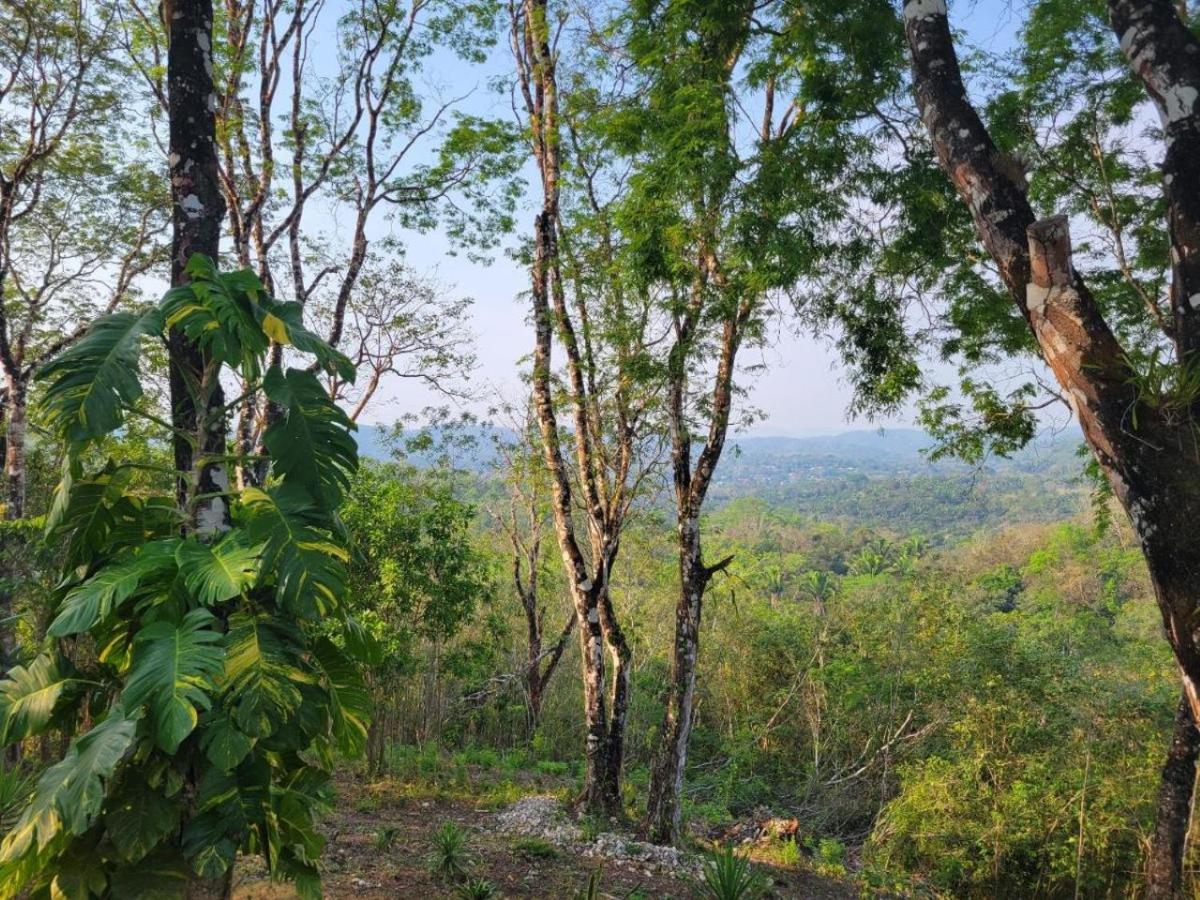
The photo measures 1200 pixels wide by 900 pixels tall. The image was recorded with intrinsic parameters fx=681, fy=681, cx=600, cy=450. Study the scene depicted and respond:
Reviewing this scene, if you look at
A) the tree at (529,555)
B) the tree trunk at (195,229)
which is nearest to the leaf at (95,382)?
the tree trunk at (195,229)

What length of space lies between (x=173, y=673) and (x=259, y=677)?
0.19 m

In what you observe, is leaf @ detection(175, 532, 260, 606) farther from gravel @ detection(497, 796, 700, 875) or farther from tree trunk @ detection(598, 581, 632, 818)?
tree trunk @ detection(598, 581, 632, 818)

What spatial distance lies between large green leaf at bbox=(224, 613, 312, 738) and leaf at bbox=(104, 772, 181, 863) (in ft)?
1.10

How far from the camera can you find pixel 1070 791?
7.09 meters

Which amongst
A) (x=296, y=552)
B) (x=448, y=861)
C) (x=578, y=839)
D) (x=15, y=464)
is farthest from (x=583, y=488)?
(x=15, y=464)

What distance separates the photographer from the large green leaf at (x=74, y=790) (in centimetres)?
156

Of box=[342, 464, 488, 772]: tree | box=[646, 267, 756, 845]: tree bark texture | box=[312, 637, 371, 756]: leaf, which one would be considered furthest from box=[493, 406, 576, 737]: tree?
box=[312, 637, 371, 756]: leaf

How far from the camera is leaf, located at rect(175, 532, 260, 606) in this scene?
171 cm

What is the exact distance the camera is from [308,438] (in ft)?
6.46

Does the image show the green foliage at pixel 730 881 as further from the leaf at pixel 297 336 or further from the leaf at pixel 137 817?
the leaf at pixel 297 336

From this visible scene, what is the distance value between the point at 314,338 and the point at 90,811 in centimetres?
129

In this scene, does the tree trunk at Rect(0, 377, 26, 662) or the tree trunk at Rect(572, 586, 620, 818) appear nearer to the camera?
the tree trunk at Rect(572, 586, 620, 818)

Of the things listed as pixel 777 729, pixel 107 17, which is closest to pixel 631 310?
pixel 107 17

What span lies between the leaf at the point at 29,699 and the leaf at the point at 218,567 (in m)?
0.46
